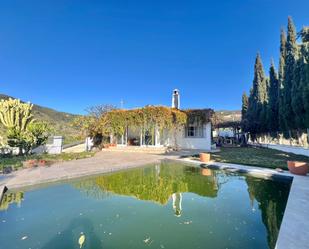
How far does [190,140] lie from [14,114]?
50.2 ft

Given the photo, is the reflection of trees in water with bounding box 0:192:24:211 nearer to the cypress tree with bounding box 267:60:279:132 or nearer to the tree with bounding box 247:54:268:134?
the cypress tree with bounding box 267:60:279:132

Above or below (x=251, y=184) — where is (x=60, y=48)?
above

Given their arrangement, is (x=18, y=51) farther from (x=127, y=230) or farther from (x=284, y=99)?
(x=284, y=99)

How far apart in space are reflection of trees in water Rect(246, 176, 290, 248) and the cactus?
15.2 metres

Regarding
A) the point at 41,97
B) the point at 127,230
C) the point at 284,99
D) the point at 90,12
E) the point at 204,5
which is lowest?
the point at 127,230

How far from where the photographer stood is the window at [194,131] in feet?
64.8

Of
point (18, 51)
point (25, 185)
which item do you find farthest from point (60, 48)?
point (25, 185)

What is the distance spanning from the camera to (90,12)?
A: 16.3 m

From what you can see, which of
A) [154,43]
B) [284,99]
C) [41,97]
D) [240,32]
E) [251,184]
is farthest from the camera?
[41,97]

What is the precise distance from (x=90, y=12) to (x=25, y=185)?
14.9m

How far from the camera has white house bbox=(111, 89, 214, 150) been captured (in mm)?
18969

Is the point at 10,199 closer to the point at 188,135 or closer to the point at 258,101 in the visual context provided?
the point at 188,135

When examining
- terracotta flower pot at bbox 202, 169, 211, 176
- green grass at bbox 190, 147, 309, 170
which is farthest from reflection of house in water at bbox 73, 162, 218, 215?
green grass at bbox 190, 147, 309, 170

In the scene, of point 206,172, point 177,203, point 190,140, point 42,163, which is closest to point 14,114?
point 42,163
